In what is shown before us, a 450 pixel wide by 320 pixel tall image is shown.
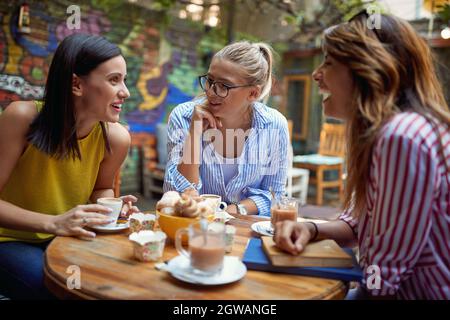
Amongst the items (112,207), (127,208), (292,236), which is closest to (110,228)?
(112,207)

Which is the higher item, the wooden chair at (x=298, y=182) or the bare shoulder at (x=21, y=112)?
the bare shoulder at (x=21, y=112)

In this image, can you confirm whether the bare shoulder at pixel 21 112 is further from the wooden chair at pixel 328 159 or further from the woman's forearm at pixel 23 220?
the wooden chair at pixel 328 159

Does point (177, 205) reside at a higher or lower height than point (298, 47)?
lower

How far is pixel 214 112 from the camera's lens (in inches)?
91.5

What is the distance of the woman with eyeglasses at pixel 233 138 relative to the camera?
2250mm

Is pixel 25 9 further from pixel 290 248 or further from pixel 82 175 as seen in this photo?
pixel 290 248

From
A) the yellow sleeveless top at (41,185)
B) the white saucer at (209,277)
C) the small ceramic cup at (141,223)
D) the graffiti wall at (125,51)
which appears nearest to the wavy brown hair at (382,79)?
the white saucer at (209,277)

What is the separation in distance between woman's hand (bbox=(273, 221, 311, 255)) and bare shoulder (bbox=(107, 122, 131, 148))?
1.05 meters

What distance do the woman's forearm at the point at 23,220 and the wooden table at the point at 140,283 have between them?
0.15m

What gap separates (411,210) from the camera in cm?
108

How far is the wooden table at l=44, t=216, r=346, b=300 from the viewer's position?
1.08m

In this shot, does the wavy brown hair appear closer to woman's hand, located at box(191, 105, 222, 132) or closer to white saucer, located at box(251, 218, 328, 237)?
white saucer, located at box(251, 218, 328, 237)
